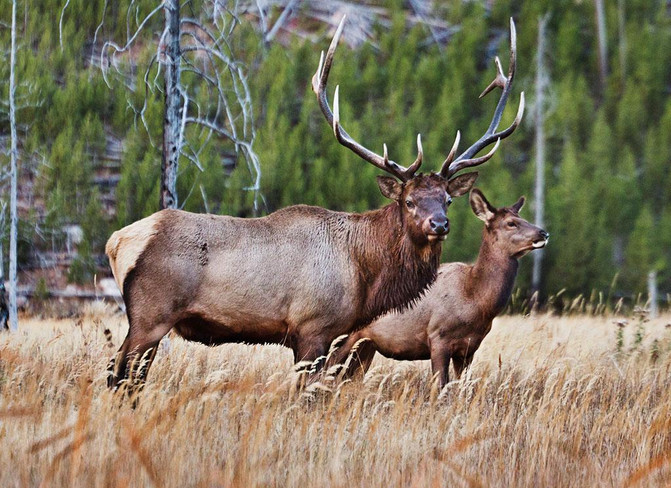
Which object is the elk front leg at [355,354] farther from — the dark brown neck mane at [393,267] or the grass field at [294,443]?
the grass field at [294,443]

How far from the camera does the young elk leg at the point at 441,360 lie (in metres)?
6.52

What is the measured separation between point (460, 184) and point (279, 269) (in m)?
1.43

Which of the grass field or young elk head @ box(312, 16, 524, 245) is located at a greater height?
young elk head @ box(312, 16, 524, 245)

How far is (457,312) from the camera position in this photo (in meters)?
6.70

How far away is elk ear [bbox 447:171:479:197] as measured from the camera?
6200 millimetres

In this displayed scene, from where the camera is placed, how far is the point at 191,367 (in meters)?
6.30

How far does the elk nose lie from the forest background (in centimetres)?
1375

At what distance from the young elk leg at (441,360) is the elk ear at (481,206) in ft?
3.85

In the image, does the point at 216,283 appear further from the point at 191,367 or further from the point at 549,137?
the point at 549,137

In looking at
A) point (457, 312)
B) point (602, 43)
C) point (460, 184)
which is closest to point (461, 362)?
point (457, 312)

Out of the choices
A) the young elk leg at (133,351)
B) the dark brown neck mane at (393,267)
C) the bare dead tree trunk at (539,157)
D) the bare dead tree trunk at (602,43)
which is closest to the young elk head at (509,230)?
the dark brown neck mane at (393,267)

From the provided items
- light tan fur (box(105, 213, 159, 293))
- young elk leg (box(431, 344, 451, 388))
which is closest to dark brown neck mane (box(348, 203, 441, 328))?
young elk leg (box(431, 344, 451, 388))

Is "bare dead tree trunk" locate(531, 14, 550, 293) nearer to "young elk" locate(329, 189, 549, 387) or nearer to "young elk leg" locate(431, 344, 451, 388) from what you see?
"young elk" locate(329, 189, 549, 387)

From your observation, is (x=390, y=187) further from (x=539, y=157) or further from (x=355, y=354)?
(x=539, y=157)
